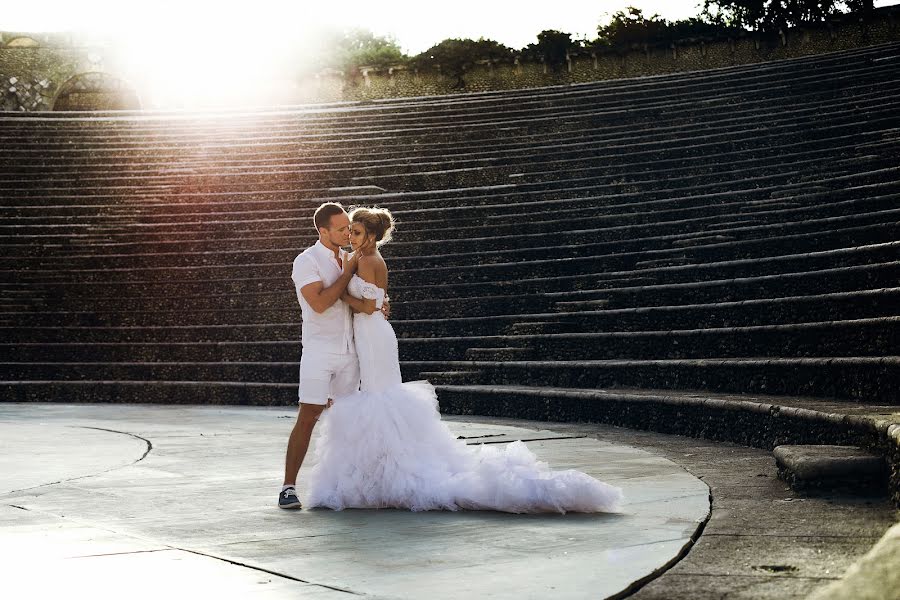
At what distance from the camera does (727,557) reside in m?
3.77

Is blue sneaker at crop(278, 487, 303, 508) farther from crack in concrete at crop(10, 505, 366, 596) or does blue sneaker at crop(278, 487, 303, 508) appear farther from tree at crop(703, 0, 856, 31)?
tree at crop(703, 0, 856, 31)

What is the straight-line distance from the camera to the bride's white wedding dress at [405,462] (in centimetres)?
489

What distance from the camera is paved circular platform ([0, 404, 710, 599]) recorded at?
350 centimetres

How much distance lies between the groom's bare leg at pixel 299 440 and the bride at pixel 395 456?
0.07 m

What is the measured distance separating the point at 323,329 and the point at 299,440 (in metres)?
0.58

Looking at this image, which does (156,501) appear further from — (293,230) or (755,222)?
(293,230)

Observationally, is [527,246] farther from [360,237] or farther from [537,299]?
[360,237]

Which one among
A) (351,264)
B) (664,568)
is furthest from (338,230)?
(664,568)

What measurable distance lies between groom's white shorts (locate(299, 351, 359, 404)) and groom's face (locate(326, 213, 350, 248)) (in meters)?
0.59

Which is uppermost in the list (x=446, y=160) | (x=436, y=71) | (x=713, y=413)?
(x=436, y=71)

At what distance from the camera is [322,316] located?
547 cm

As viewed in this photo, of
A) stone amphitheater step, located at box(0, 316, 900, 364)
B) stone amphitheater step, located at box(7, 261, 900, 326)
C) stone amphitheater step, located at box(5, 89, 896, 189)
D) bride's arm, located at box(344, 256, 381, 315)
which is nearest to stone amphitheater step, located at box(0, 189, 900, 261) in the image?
stone amphitheater step, located at box(7, 261, 900, 326)

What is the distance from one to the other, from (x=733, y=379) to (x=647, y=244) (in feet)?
13.0

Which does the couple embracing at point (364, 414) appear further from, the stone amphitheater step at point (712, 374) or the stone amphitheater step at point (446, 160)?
the stone amphitheater step at point (446, 160)
